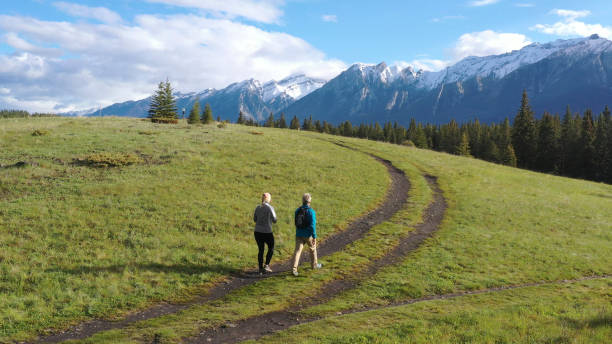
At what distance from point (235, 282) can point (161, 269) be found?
3116 millimetres

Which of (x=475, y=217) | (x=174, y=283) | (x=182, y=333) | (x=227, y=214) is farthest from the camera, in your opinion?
(x=475, y=217)

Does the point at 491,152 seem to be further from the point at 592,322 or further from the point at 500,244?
the point at 592,322

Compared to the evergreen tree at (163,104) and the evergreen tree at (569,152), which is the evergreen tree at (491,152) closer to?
the evergreen tree at (569,152)

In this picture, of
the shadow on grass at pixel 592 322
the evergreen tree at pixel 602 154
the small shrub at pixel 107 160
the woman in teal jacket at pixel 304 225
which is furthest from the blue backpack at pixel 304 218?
the evergreen tree at pixel 602 154

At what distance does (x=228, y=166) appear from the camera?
101 feet

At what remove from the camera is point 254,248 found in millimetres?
17188

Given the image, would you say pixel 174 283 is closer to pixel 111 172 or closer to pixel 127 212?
pixel 127 212

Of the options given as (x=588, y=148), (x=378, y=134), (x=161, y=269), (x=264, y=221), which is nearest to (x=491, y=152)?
(x=588, y=148)

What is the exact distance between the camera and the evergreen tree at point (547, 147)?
284ft

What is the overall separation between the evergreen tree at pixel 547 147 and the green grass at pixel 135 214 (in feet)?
232

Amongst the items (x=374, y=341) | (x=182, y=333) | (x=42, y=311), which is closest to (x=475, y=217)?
(x=374, y=341)

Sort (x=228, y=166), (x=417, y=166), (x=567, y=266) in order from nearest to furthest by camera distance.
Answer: (x=567, y=266) → (x=228, y=166) → (x=417, y=166)

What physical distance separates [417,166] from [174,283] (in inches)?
1349

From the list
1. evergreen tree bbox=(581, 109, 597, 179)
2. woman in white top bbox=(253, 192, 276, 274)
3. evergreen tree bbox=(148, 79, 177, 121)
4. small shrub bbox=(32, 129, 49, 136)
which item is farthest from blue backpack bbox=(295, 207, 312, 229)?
evergreen tree bbox=(581, 109, 597, 179)
